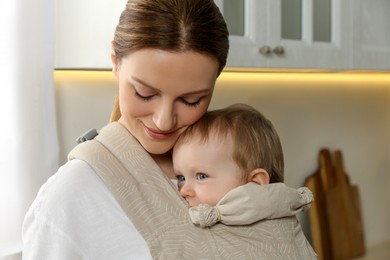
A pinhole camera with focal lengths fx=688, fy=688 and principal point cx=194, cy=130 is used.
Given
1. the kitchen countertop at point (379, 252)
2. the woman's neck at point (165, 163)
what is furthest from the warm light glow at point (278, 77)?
the woman's neck at point (165, 163)

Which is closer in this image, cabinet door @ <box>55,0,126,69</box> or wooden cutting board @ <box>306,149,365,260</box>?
cabinet door @ <box>55,0,126,69</box>

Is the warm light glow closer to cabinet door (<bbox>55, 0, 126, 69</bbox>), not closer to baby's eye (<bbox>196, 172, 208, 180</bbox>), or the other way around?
cabinet door (<bbox>55, 0, 126, 69</bbox>)

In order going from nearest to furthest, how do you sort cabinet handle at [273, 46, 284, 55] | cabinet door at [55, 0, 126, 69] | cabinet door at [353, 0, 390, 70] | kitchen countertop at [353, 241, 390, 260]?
cabinet door at [55, 0, 126, 69] < cabinet handle at [273, 46, 284, 55] < cabinet door at [353, 0, 390, 70] < kitchen countertop at [353, 241, 390, 260]

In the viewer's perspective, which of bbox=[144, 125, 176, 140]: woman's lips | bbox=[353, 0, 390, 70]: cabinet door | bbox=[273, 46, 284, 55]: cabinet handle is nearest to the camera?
bbox=[144, 125, 176, 140]: woman's lips

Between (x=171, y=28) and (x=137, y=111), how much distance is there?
0.15 meters

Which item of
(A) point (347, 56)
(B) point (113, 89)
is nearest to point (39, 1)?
(B) point (113, 89)

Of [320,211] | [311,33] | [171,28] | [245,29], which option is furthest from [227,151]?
[320,211]

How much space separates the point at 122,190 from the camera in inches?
45.2

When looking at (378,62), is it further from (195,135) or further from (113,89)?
(195,135)

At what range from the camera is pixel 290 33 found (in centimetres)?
243

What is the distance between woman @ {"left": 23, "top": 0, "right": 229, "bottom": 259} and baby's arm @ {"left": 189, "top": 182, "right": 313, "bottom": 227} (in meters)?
0.06

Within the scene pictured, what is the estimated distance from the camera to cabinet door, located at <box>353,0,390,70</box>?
2.64 metres

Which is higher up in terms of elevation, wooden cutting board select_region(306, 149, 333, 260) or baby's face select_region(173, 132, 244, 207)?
baby's face select_region(173, 132, 244, 207)

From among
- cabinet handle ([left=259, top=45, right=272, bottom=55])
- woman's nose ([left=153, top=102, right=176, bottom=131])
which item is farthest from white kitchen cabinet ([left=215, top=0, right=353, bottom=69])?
woman's nose ([left=153, top=102, right=176, bottom=131])
